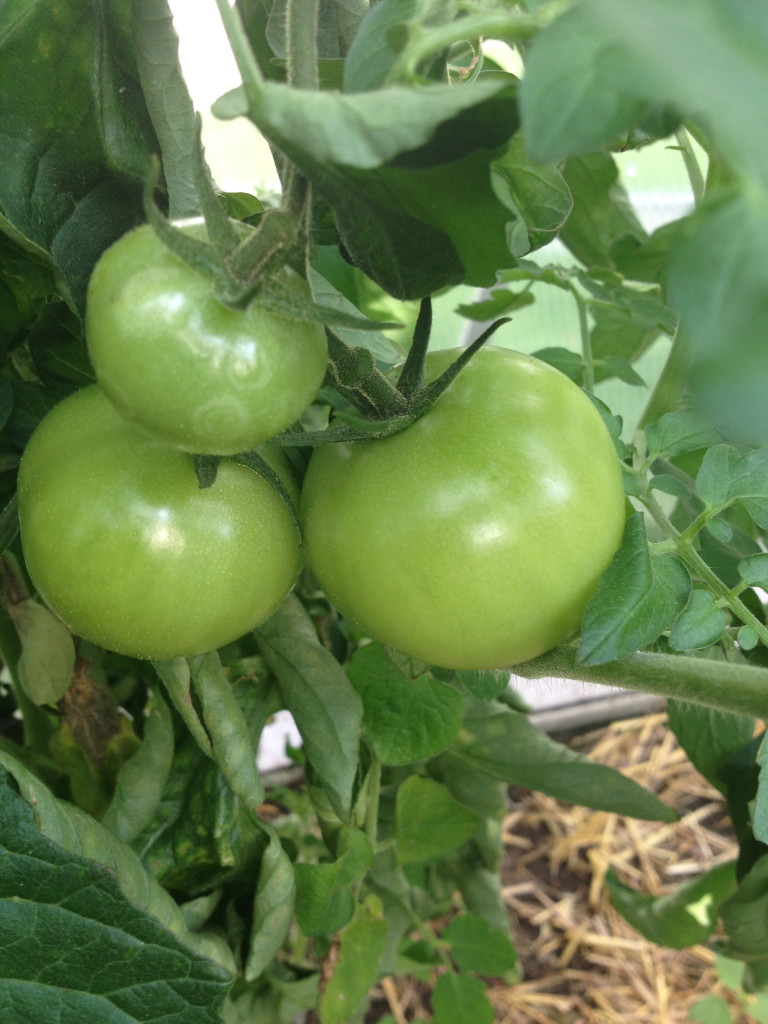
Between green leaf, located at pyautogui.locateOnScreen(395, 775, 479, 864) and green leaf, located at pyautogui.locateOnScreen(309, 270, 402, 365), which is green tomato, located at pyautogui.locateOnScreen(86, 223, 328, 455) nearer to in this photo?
green leaf, located at pyautogui.locateOnScreen(309, 270, 402, 365)

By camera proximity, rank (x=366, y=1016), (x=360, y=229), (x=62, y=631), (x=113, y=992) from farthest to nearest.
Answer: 1. (x=366, y=1016)
2. (x=62, y=631)
3. (x=113, y=992)
4. (x=360, y=229)

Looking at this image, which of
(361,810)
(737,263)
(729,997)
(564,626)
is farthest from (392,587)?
Result: (729,997)

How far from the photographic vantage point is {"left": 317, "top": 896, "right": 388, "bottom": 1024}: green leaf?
0.60m

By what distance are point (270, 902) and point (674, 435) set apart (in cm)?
32

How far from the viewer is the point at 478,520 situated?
32cm

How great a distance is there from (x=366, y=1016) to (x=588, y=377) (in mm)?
718

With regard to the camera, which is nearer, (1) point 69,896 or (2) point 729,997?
(1) point 69,896

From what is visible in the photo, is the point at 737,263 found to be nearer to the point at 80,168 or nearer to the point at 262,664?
the point at 80,168

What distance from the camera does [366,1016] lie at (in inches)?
37.0

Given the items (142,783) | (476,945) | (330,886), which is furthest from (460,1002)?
(142,783)

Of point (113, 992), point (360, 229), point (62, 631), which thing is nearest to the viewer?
point (360, 229)

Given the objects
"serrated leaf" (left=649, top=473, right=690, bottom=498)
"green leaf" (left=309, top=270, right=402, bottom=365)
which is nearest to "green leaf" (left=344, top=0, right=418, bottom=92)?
"green leaf" (left=309, top=270, right=402, bottom=365)

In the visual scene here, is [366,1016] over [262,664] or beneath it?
beneath

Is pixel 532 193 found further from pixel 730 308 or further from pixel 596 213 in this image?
pixel 596 213
